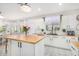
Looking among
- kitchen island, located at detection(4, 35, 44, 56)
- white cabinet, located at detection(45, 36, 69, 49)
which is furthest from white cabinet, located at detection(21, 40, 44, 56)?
white cabinet, located at detection(45, 36, 69, 49)

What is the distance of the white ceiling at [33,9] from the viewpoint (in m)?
1.24

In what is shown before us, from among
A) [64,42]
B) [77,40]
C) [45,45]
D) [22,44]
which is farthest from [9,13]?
[77,40]

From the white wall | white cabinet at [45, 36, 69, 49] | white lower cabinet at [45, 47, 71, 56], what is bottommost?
white lower cabinet at [45, 47, 71, 56]

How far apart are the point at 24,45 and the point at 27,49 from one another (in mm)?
76

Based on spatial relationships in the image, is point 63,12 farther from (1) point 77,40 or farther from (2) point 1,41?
(2) point 1,41

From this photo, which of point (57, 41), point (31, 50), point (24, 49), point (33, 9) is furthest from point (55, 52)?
point (33, 9)

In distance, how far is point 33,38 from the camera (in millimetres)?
1360

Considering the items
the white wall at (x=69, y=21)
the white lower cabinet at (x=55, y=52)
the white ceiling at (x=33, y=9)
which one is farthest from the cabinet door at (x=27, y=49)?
the white wall at (x=69, y=21)

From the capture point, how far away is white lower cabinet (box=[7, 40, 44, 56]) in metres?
1.25

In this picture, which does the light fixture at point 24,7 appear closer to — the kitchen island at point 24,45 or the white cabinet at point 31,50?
the kitchen island at point 24,45

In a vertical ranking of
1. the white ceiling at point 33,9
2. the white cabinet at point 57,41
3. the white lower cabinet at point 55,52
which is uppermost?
the white ceiling at point 33,9

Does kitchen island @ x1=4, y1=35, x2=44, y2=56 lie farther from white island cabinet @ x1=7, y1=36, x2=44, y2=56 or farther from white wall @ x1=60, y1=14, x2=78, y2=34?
white wall @ x1=60, y1=14, x2=78, y2=34

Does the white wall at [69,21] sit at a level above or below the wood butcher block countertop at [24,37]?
above

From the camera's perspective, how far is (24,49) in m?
1.30
